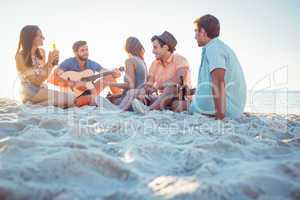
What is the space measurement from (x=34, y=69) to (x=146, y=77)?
6.48 feet

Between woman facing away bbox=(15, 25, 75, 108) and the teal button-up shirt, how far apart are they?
7.08ft

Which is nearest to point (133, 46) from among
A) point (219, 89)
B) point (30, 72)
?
point (30, 72)

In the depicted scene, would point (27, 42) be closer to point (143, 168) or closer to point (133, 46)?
point (133, 46)

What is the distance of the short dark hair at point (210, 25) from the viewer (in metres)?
3.35

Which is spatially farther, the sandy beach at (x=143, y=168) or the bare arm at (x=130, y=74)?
the bare arm at (x=130, y=74)

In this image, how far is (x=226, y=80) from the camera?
3.38 meters

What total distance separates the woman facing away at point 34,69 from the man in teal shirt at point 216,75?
219cm

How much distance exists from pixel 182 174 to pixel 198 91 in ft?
8.01

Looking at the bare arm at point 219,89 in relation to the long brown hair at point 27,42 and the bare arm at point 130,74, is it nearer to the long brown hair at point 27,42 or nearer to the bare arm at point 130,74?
the bare arm at point 130,74

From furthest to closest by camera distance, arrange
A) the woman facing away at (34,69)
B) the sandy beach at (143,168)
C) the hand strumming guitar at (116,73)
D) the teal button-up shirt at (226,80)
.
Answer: the hand strumming guitar at (116,73) → the woman facing away at (34,69) → the teal button-up shirt at (226,80) → the sandy beach at (143,168)

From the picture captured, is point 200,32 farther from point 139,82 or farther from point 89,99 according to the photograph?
point 89,99

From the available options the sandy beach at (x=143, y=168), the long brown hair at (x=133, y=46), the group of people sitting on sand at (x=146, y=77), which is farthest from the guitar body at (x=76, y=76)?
the sandy beach at (x=143, y=168)

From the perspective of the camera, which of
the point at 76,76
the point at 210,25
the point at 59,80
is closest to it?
the point at 210,25

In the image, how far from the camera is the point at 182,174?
1.23 metres
